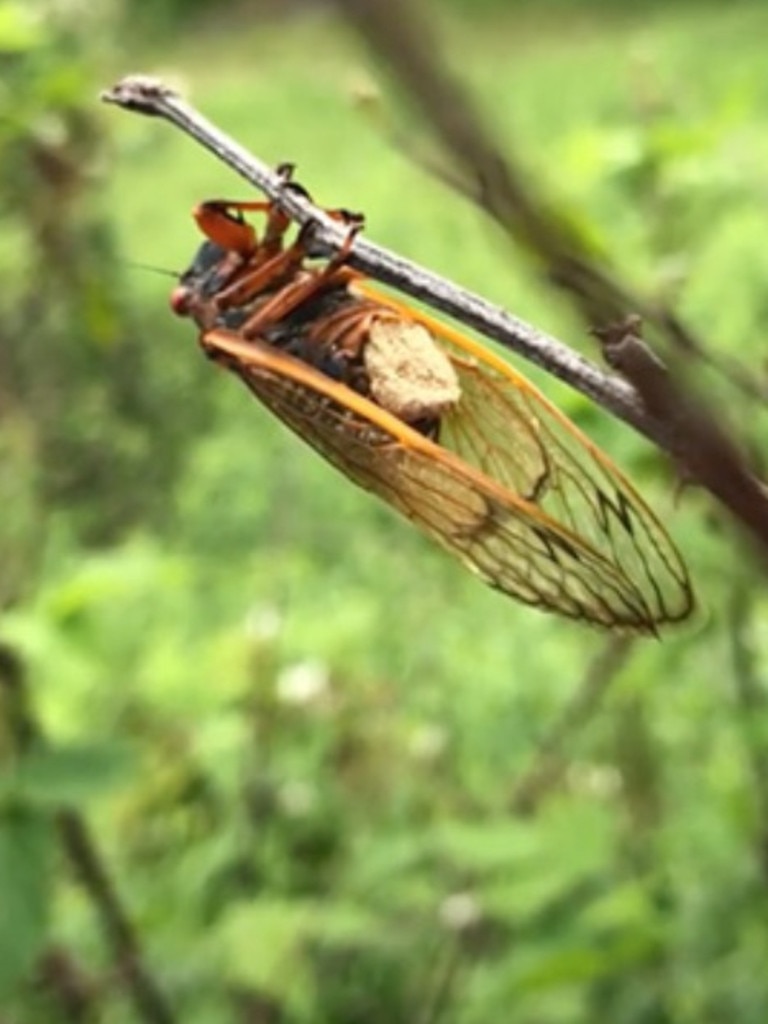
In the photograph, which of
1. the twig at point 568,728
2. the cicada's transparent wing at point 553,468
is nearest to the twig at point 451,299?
the cicada's transparent wing at point 553,468

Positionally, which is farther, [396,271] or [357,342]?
[357,342]

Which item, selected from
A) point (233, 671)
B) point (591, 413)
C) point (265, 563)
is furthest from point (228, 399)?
point (591, 413)

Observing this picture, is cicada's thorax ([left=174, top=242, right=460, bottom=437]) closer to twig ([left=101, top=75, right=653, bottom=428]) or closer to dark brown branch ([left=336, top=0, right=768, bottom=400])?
twig ([left=101, top=75, right=653, bottom=428])

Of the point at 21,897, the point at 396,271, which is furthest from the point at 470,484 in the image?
the point at 21,897

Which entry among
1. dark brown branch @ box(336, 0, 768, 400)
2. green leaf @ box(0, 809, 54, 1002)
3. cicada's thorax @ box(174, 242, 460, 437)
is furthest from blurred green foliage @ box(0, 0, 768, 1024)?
dark brown branch @ box(336, 0, 768, 400)

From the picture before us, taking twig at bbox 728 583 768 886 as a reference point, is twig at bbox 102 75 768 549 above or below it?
above

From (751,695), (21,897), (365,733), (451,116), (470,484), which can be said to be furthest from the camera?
(365,733)

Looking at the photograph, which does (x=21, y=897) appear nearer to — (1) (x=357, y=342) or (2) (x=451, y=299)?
(1) (x=357, y=342)

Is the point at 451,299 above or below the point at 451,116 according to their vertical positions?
below
